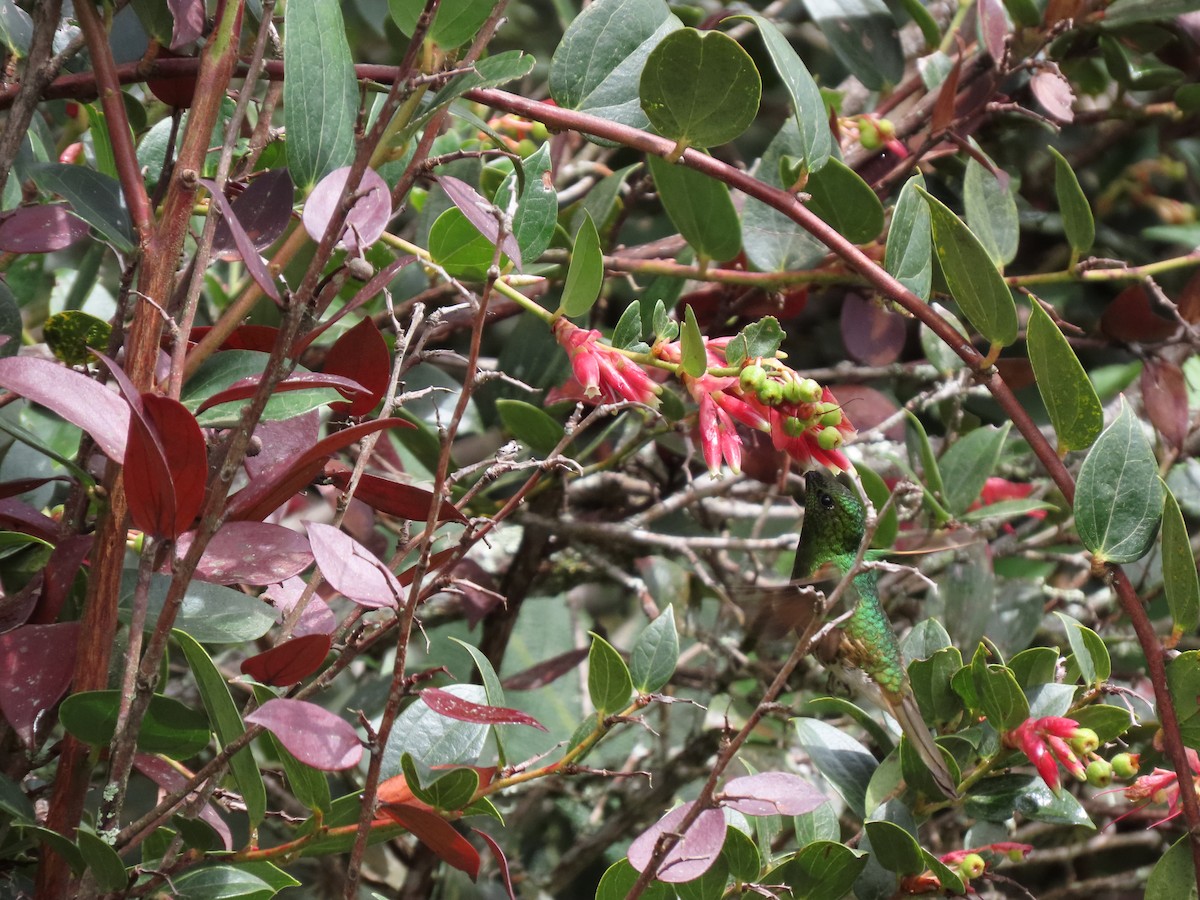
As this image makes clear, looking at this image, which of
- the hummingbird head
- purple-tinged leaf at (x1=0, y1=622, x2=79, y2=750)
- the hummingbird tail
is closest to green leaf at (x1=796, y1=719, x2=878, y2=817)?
the hummingbird tail

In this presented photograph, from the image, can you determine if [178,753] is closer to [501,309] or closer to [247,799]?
[247,799]

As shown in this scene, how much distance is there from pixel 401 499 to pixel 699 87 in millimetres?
343

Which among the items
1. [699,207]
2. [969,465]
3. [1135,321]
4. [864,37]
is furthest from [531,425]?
[1135,321]

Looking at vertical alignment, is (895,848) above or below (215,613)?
below

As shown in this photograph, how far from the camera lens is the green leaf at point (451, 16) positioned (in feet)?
2.08

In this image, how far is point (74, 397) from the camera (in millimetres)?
505

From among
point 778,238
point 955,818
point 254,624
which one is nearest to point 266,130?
point 254,624

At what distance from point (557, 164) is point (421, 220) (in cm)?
21

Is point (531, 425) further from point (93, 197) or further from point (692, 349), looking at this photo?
point (93, 197)

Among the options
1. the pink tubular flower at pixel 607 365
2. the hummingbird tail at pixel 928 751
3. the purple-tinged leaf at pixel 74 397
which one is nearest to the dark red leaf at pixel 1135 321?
the hummingbird tail at pixel 928 751

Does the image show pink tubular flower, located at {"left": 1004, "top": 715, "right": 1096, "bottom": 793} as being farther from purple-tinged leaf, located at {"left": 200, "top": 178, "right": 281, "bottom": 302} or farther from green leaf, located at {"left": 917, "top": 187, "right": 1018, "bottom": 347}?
purple-tinged leaf, located at {"left": 200, "top": 178, "right": 281, "bottom": 302}

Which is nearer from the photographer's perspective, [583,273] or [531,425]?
[583,273]

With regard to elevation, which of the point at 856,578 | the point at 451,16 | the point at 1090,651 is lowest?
the point at 856,578

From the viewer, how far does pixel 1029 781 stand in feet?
2.66
